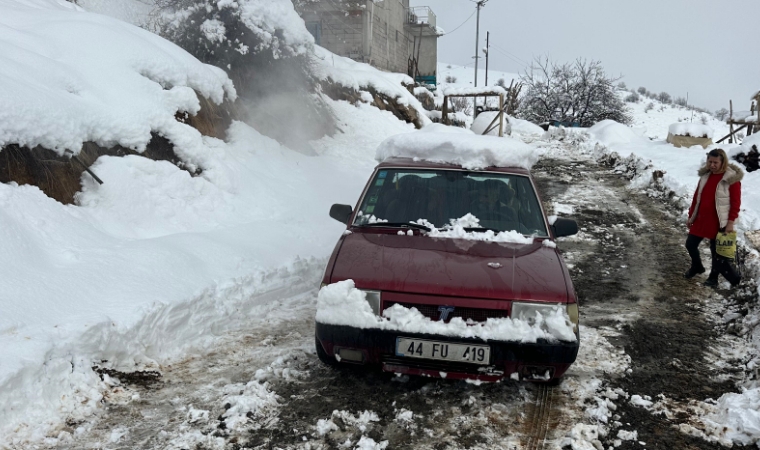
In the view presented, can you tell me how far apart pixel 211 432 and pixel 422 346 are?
1333 mm

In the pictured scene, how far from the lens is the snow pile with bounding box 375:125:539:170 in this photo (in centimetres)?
445

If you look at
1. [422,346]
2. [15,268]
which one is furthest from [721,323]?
[15,268]

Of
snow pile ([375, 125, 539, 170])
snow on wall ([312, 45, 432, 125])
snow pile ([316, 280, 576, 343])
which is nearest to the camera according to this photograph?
snow pile ([316, 280, 576, 343])

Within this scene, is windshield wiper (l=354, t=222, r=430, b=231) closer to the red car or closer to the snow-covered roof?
the red car

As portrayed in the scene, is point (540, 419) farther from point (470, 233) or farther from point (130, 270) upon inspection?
point (130, 270)

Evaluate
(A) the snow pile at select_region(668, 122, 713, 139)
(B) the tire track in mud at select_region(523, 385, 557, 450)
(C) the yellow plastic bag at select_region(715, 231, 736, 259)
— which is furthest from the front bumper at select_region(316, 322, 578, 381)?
(A) the snow pile at select_region(668, 122, 713, 139)

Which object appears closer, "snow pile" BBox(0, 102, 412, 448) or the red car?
the red car

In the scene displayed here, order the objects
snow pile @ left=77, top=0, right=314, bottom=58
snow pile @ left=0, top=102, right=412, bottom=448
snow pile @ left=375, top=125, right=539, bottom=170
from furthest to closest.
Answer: snow pile @ left=77, top=0, right=314, bottom=58 → snow pile @ left=375, top=125, right=539, bottom=170 → snow pile @ left=0, top=102, right=412, bottom=448

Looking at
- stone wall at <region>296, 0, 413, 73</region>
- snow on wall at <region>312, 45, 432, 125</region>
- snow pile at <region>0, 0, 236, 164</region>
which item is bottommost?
snow pile at <region>0, 0, 236, 164</region>

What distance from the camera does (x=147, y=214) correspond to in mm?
5609

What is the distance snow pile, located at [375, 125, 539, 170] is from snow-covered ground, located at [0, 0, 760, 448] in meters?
1.82

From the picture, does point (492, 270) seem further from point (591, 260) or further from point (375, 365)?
point (591, 260)

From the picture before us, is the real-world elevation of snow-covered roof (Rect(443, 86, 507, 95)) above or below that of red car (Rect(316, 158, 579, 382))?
above

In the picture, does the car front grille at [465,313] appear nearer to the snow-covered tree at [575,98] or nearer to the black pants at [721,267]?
the black pants at [721,267]
